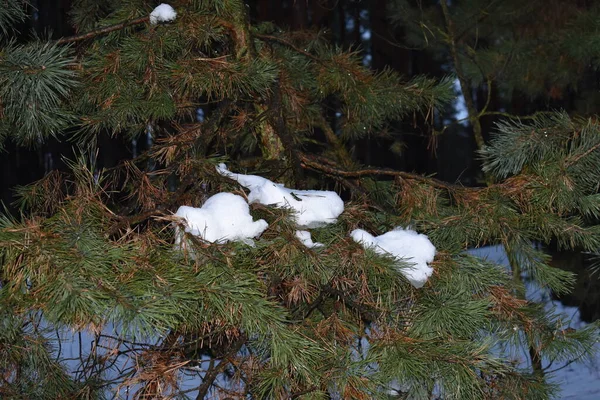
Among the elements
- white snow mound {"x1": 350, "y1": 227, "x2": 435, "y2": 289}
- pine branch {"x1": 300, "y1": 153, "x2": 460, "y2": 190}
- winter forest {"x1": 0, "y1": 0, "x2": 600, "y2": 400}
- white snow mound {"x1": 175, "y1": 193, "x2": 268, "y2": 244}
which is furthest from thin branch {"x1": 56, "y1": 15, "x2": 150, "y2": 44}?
white snow mound {"x1": 350, "y1": 227, "x2": 435, "y2": 289}

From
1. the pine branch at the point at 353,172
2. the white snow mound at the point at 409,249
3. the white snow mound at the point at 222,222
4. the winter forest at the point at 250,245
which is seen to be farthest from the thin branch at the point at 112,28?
the white snow mound at the point at 409,249

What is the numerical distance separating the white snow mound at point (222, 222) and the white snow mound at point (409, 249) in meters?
0.24

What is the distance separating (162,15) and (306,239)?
2.51 ft

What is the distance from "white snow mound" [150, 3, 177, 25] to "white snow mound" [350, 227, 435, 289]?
2.55 ft

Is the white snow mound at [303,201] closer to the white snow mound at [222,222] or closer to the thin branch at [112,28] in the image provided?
the white snow mound at [222,222]

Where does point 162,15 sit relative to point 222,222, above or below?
above

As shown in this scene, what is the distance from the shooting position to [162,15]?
184 cm

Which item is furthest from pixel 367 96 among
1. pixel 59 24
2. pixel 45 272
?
pixel 59 24

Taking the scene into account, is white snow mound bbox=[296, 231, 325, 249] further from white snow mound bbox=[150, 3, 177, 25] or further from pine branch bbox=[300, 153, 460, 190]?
white snow mound bbox=[150, 3, 177, 25]

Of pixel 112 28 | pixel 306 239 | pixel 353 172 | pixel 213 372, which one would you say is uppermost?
pixel 112 28

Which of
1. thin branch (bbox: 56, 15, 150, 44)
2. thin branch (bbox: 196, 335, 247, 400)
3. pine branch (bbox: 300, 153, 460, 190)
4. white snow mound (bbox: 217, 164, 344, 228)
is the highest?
thin branch (bbox: 56, 15, 150, 44)

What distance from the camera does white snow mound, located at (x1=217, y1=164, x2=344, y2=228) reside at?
1530 mm

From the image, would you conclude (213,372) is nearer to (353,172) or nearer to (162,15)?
(353,172)

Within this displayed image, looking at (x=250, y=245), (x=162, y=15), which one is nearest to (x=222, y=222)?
(x=250, y=245)
